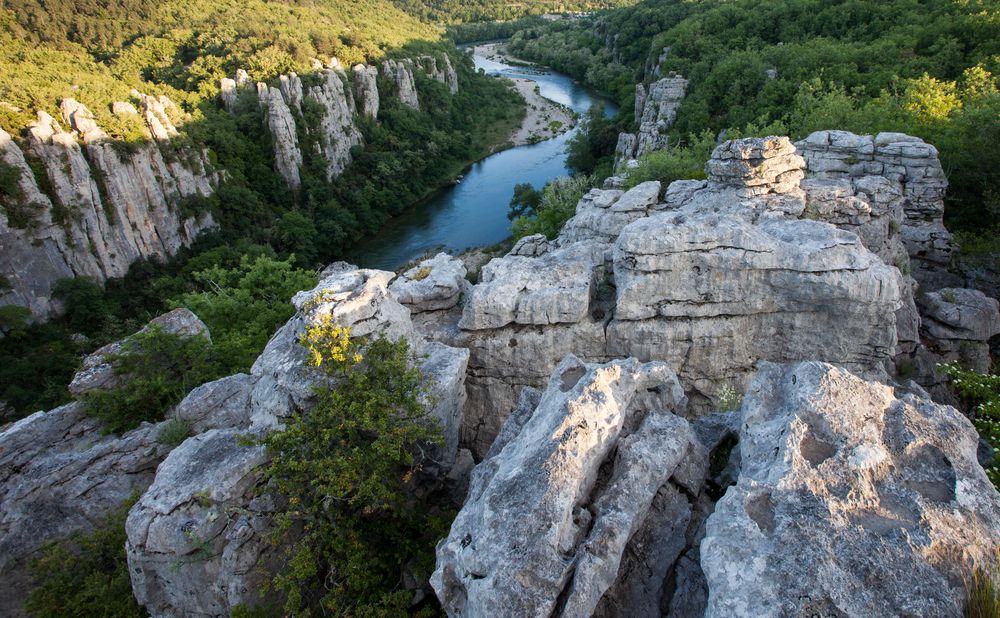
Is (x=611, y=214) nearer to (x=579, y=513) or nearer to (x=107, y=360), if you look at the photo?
(x=579, y=513)

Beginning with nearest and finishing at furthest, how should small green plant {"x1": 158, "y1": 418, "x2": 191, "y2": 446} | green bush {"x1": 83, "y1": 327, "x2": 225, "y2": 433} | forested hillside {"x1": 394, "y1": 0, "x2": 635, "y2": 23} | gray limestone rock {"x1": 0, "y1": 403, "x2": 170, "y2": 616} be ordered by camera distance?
gray limestone rock {"x1": 0, "y1": 403, "x2": 170, "y2": 616}
small green plant {"x1": 158, "y1": 418, "x2": 191, "y2": 446}
green bush {"x1": 83, "y1": 327, "x2": 225, "y2": 433}
forested hillside {"x1": 394, "y1": 0, "x2": 635, "y2": 23}

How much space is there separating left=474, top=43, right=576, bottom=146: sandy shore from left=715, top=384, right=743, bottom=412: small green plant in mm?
74226

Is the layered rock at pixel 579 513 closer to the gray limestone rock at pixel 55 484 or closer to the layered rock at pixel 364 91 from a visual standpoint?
the gray limestone rock at pixel 55 484

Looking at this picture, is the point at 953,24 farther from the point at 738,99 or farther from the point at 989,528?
the point at 989,528

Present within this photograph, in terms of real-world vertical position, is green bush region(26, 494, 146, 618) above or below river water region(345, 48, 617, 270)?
above

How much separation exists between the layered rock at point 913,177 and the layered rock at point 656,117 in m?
27.4

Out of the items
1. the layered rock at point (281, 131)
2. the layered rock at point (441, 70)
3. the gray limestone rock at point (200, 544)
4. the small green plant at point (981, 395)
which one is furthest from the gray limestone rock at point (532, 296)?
the layered rock at point (441, 70)

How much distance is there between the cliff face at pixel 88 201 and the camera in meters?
34.2

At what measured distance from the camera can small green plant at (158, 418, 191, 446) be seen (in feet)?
40.2

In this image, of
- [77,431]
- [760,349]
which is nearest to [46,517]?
[77,431]

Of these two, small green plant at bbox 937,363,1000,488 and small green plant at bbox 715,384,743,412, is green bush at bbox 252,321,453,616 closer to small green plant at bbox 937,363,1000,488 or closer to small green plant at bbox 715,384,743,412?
small green plant at bbox 715,384,743,412

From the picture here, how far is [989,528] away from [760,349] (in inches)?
312

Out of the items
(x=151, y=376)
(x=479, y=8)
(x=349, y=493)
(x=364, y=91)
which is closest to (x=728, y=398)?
(x=349, y=493)

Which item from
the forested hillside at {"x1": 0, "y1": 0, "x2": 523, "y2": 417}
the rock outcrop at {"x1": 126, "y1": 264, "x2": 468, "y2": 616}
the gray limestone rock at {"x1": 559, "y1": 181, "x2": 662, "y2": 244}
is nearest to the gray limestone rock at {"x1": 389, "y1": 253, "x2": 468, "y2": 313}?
the rock outcrop at {"x1": 126, "y1": 264, "x2": 468, "y2": 616}
